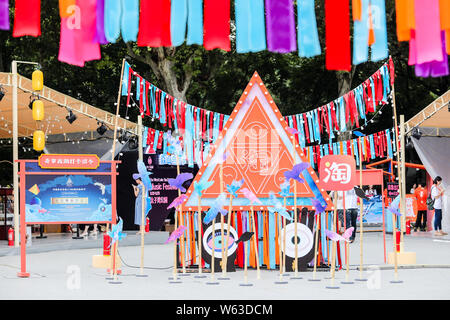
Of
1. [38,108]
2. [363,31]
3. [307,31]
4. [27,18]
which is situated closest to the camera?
[27,18]

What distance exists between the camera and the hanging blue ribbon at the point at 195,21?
8008 mm

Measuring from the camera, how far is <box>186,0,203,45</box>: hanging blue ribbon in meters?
8.01

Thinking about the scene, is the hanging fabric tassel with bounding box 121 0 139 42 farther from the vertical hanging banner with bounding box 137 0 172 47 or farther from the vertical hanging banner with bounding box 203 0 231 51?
the vertical hanging banner with bounding box 203 0 231 51

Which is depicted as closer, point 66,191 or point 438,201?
point 66,191

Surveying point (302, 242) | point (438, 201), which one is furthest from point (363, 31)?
point (438, 201)

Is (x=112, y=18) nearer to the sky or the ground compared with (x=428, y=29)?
nearer to the sky

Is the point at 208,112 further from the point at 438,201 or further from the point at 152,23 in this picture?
the point at 152,23

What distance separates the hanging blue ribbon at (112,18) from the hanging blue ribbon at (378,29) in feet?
8.41

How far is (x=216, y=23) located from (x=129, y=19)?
2.87ft

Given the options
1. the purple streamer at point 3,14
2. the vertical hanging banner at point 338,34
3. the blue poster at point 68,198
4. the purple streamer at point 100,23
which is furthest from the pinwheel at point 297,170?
the purple streamer at point 3,14

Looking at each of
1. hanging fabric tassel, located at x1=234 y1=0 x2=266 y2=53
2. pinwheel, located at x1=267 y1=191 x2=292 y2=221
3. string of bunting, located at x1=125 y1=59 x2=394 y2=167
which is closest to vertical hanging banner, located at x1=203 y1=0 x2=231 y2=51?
hanging fabric tassel, located at x1=234 y1=0 x2=266 y2=53

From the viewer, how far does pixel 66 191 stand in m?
12.7

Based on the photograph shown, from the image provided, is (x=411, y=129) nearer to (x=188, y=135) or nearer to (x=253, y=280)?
(x=188, y=135)

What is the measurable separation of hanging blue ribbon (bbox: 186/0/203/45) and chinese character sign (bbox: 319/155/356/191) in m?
3.54
